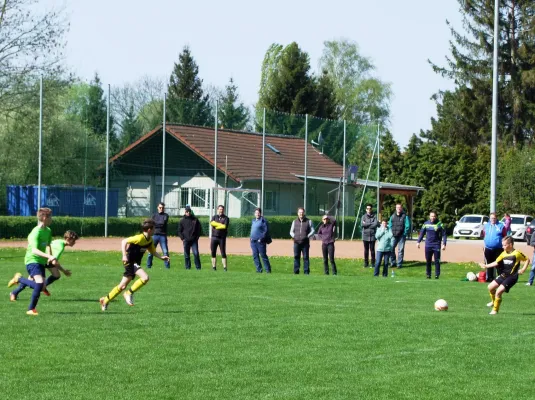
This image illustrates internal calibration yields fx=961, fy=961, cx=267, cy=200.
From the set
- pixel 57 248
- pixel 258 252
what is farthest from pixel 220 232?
pixel 57 248

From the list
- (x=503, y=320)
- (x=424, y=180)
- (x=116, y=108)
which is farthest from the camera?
(x=424, y=180)

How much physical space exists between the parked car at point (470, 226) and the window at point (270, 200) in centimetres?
1385

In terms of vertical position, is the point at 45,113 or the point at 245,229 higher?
the point at 45,113

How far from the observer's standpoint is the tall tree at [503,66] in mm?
68062

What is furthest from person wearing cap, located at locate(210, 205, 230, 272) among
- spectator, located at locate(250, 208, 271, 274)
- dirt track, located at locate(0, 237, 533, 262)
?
dirt track, located at locate(0, 237, 533, 262)

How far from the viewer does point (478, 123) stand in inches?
2820

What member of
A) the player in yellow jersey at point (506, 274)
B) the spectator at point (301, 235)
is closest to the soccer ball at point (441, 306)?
the player in yellow jersey at point (506, 274)

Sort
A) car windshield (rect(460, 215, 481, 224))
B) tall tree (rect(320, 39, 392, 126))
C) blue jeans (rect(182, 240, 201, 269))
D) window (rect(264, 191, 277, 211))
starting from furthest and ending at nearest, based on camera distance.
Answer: tall tree (rect(320, 39, 392, 126)) → car windshield (rect(460, 215, 481, 224)) → window (rect(264, 191, 277, 211)) → blue jeans (rect(182, 240, 201, 269))

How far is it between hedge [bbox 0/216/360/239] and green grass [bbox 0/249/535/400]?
20951 mm

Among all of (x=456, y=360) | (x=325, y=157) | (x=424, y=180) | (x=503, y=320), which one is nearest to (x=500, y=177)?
(x=424, y=180)

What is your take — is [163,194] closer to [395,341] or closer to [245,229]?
[245,229]

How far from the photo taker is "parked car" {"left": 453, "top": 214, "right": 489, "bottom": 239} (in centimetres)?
5912

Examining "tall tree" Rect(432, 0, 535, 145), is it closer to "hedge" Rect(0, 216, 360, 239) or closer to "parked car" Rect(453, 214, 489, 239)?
"parked car" Rect(453, 214, 489, 239)

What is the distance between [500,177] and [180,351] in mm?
55065
